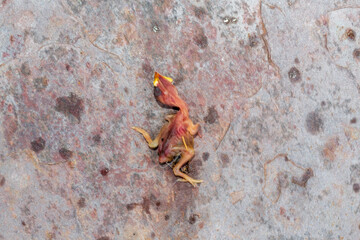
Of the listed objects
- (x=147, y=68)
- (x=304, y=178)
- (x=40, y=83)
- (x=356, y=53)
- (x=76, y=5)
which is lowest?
(x=40, y=83)

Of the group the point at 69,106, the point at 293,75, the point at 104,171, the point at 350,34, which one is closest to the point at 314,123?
the point at 293,75

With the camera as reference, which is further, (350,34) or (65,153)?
(350,34)

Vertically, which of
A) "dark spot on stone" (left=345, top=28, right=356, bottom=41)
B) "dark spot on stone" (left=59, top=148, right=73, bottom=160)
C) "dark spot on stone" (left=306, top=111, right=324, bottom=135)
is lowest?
"dark spot on stone" (left=59, top=148, right=73, bottom=160)

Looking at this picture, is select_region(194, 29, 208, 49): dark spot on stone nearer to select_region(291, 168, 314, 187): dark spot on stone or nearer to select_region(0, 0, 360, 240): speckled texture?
select_region(0, 0, 360, 240): speckled texture

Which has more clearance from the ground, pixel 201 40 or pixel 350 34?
pixel 350 34

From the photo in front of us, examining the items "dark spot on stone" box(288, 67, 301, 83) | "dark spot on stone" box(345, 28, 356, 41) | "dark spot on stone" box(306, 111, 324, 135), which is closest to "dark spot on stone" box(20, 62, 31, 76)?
"dark spot on stone" box(288, 67, 301, 83)

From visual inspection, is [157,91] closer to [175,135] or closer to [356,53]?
[175,135]
